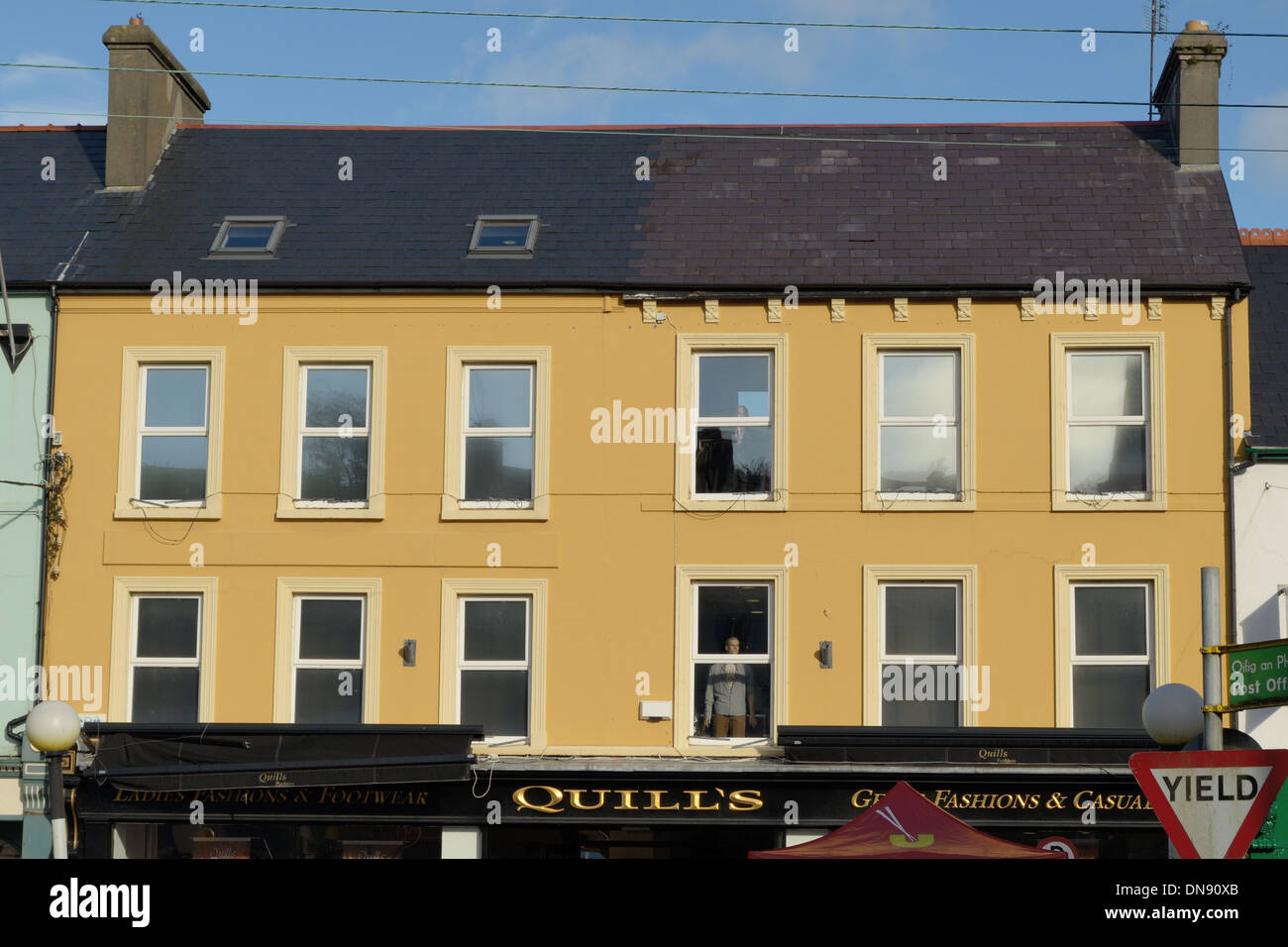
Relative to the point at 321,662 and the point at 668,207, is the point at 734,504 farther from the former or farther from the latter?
the point at 321,662

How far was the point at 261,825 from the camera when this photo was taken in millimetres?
16297

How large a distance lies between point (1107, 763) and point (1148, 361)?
447cm

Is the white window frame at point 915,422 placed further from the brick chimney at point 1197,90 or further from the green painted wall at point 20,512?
the green painted wall at point 20,512

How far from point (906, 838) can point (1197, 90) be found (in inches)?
427

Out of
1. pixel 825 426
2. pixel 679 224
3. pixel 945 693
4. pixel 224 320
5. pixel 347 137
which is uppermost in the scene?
pixel 347 137

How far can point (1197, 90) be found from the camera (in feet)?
57.9

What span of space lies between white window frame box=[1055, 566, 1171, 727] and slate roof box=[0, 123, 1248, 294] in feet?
10.6

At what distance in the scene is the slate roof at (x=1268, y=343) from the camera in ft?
53.0

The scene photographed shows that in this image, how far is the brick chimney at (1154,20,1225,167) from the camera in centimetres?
1756

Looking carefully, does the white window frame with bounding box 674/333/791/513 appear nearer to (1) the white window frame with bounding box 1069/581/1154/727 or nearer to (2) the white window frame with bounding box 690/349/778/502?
(2) the white window frame with bounding box 690/349/778/502
